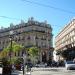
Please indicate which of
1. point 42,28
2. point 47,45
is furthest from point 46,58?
point 42,28

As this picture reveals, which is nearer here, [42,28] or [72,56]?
[72,56]

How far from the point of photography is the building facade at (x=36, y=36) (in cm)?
10481

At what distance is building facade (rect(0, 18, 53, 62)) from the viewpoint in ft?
344

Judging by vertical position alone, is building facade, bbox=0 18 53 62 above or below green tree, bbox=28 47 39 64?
above

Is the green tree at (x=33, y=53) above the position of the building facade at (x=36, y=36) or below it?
below

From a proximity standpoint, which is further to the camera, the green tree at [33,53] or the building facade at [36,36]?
the building facade at [36,36]

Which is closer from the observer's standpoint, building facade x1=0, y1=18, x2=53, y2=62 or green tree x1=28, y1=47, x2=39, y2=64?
green tree x1=28, y1=47, x2=39, y2=64

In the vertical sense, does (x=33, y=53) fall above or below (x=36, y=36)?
below

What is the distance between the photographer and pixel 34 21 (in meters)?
105

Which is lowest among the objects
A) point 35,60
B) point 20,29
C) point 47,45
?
point 35,60

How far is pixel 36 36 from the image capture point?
105750mm

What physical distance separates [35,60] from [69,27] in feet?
67.0

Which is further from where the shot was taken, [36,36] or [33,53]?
[36,36]

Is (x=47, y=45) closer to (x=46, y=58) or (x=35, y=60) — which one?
(x=46, y=58)
